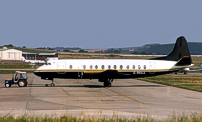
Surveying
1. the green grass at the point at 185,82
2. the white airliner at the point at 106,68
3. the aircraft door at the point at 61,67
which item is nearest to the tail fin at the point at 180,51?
the white airliner at the point at 106,68

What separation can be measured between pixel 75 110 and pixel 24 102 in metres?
5.43

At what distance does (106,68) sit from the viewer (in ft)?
124

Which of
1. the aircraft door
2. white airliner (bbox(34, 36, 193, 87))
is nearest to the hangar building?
white airliner (bbox(34, 36, 193, 87))

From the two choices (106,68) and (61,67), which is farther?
(106,68)

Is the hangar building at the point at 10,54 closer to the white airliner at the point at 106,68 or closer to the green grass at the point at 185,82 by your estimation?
the green grass at the point at 185,82

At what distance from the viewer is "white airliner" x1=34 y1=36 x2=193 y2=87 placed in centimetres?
3700

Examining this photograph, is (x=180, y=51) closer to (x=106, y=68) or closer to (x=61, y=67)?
(x=106, y=68)

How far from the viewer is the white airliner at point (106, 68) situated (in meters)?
37.0

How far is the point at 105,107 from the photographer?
21953 mm

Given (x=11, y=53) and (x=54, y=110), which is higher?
(x=11, y=53)

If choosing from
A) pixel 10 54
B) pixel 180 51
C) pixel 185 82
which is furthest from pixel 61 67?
pixel 10 54

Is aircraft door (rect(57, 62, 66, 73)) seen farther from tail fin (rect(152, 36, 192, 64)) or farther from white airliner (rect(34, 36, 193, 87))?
tail fin (rect(152, 36, 192, 64))

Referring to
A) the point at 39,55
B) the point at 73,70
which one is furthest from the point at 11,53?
the point at 73,70

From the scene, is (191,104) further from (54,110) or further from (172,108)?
(54,110)
